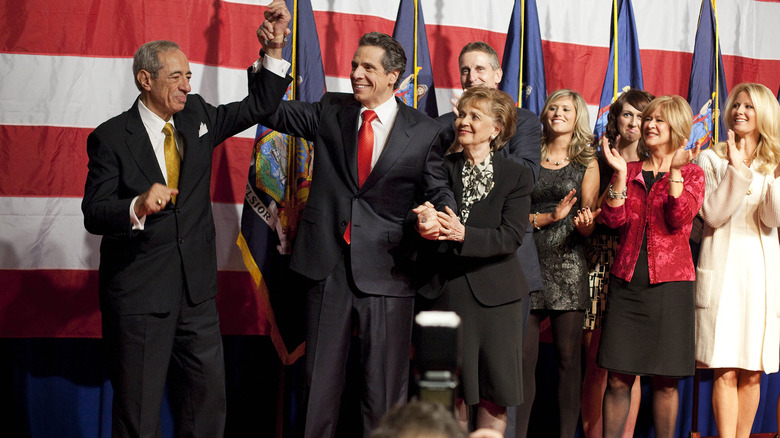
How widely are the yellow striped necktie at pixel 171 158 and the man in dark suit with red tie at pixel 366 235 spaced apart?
18.4 inches

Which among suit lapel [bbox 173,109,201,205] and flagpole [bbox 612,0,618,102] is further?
flagpole [bbox 612,0,618,102]

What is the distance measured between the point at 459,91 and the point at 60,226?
209 cm

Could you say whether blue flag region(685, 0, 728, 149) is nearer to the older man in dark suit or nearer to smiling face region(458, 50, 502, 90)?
smiling face region(458, 50, 502, 90)

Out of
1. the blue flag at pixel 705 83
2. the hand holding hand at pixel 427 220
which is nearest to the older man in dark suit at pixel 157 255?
the hand holding hand at pixel 427 220

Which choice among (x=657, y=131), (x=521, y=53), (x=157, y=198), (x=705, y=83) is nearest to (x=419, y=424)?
(x=157, y=198)

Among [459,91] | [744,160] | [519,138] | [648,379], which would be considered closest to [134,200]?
[519,138]

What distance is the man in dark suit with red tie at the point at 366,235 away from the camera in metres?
2.61

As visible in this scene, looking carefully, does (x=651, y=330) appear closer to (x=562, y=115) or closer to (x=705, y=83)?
(x=562, y=115)

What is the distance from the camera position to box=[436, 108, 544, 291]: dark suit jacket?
118 inches

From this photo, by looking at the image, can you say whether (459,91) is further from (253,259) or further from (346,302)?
(346,302)

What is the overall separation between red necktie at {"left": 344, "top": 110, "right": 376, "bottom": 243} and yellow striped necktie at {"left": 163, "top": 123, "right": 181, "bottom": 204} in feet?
2.02

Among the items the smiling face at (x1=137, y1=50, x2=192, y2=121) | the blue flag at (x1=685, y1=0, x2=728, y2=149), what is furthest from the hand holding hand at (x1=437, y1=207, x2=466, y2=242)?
the blue flag at (x1=685, y1=0, x2=728, y2=149)

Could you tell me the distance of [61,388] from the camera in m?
3.41

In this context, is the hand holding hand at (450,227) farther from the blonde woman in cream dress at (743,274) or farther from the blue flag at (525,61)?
the blue flag at (525,61)
